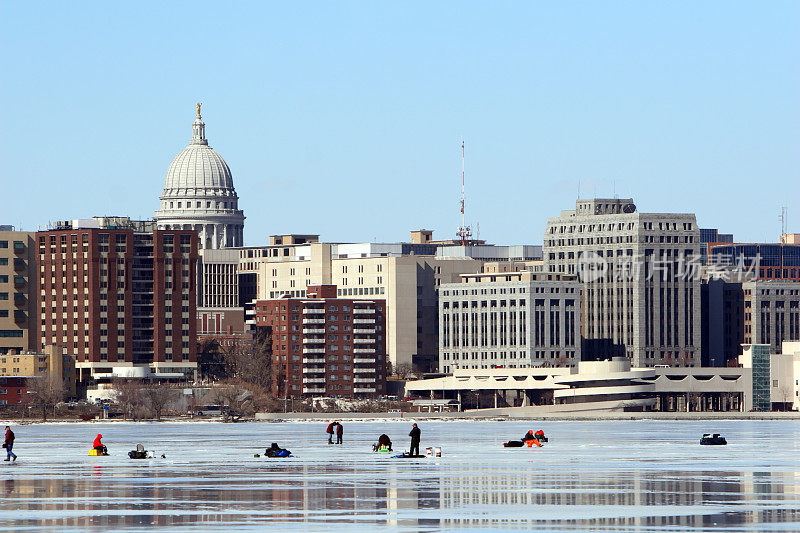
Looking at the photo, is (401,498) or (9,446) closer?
(401,498)

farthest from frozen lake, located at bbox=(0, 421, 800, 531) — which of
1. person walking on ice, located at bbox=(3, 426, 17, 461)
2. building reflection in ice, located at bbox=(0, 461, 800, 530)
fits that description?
person walking on ice, located at bbox=(3, 426, 17, 461)

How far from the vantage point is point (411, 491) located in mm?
72875

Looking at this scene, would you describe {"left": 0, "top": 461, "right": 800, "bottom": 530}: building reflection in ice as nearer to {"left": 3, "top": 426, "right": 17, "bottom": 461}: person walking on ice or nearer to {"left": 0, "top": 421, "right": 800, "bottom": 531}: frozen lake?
{"left": 0, "top": 421, "right": 800, "bottom": 531}: frozen lake

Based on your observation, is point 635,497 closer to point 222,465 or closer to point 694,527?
point 694,527

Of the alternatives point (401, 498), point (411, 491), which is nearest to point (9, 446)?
point (411, 491)

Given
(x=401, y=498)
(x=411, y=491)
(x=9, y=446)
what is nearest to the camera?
(x=401, y=498)

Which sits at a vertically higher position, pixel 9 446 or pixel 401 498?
pixel 401 498

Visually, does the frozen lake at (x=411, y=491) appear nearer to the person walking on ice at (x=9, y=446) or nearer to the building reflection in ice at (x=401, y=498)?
the building reflection in ice at (x=401, y=498)

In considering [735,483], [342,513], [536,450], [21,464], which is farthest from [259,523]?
[536,450]

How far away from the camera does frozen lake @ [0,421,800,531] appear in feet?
202

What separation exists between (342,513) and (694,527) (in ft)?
39.3

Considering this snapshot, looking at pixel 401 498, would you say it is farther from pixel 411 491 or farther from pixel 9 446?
pixel 9 446

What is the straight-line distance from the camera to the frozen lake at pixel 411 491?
61.6 meters

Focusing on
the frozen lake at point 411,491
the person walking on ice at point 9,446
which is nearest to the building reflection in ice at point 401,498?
the frozen lake at point 411,491
